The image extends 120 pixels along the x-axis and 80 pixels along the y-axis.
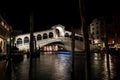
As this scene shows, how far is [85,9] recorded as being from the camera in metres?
9.62

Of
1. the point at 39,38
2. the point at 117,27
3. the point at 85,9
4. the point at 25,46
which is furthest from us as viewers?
the point at 117,27

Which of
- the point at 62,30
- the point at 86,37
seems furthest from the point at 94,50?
the point at 86,37

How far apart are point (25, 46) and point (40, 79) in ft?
203

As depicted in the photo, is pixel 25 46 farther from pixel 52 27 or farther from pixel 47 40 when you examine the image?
pixel 52 27

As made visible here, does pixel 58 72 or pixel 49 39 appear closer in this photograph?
pixel 58 72

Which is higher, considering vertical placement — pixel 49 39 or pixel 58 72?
pixel 49 39

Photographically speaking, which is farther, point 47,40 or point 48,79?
point 47,40

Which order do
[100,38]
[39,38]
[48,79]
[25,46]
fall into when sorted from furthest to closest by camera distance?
[100,38], [39,38], [25,46], [48,79]

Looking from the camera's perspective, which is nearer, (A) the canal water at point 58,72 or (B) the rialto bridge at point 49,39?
(A) the canal water at point 58,72

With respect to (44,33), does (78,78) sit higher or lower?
lower

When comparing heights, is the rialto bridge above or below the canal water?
above

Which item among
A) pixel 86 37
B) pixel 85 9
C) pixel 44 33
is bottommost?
pixel 86 37

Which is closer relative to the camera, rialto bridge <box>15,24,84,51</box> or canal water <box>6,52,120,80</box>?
canal water <box>6,52,120,80</box>

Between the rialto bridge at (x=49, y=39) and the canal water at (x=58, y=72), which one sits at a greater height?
the rialto bridge at (x=49, y=39)
